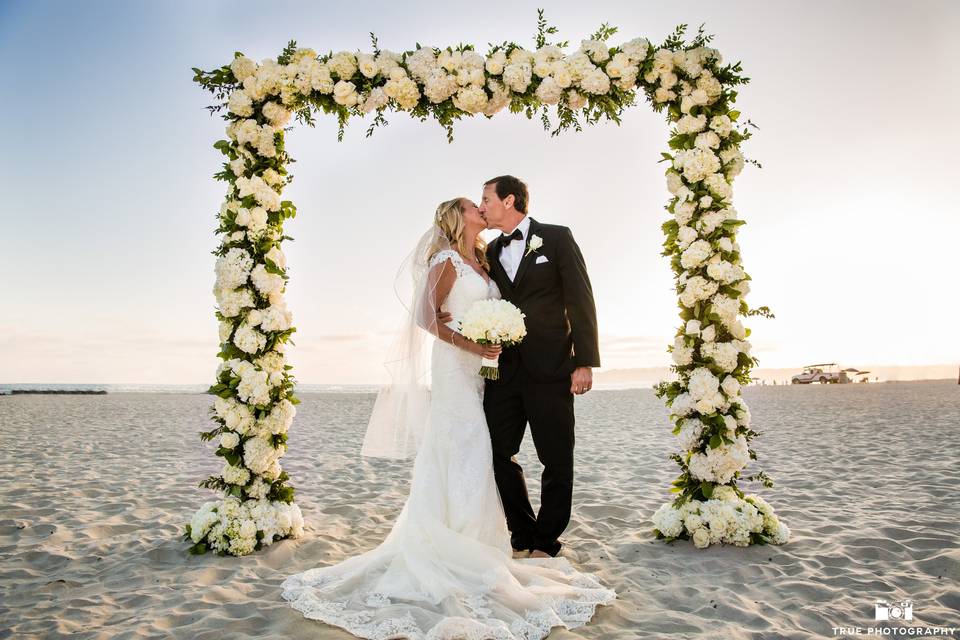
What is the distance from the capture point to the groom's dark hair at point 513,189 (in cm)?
479

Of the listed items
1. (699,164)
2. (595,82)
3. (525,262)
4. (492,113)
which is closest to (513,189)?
(525,262)

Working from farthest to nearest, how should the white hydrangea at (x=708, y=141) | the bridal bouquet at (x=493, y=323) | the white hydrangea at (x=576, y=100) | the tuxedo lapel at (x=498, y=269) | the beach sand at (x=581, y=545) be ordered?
the white hydrangea at (x=576, y=100)
the white hydrangea at (x=708, y=141)
the tuxedo lapel at (x=498, y=269)
the bridal bouquet at (x=493, y=323)
the beach sand at (x=581, y=545)

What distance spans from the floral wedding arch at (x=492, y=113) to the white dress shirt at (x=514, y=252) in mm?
1231

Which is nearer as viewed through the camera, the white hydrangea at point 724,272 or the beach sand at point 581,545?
the beach sand at point 581,545

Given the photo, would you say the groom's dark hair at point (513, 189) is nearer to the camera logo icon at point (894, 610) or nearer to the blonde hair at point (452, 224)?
the blonde hair at point (452, 224)


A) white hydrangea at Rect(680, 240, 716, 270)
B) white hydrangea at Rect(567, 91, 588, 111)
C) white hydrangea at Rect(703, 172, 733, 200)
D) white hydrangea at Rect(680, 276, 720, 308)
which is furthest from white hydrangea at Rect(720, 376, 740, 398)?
white hydrangea at Rect(567, 91, 588, 111)

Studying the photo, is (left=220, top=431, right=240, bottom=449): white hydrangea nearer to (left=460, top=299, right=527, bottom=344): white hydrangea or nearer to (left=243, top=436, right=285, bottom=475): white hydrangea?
(left=243, top=436, right=285, bottom=475): white hydrangea

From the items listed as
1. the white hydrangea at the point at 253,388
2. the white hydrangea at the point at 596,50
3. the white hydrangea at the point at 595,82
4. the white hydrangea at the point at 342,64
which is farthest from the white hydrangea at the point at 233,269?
the white hydrangea at the point at 596,50

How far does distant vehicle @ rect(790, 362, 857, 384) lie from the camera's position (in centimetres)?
4119

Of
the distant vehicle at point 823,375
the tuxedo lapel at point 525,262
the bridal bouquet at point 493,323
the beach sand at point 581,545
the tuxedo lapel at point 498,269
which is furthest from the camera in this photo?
the distant vehicle at point 823,375

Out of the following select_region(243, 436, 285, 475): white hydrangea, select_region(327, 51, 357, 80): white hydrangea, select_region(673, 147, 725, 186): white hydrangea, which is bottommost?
select_region(243, 436, 285, 475): white hydrangea

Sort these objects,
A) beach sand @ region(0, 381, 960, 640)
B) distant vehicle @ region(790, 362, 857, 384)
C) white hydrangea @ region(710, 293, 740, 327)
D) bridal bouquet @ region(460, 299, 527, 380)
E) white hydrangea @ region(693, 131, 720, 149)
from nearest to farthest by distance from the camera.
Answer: beach sand @ region(0, 381, 960, 640)
bridal bouquet @ region(460, 299, 527, 380)
white hydrangea @ region(710, 293, 740, 327)
white hydrangea @ region(693, 131, 720, 149)
distant vehicle @ region(790, 362, 857, 384)

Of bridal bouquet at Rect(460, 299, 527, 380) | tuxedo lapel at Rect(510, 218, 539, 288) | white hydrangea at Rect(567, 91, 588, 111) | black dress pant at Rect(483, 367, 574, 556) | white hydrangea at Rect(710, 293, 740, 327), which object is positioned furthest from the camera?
white hydrangea at Rect(567, 91, 588, 111)

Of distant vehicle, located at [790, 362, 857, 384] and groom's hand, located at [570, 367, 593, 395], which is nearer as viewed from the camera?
groom's hand, located at [570, 367, 593, 395]
